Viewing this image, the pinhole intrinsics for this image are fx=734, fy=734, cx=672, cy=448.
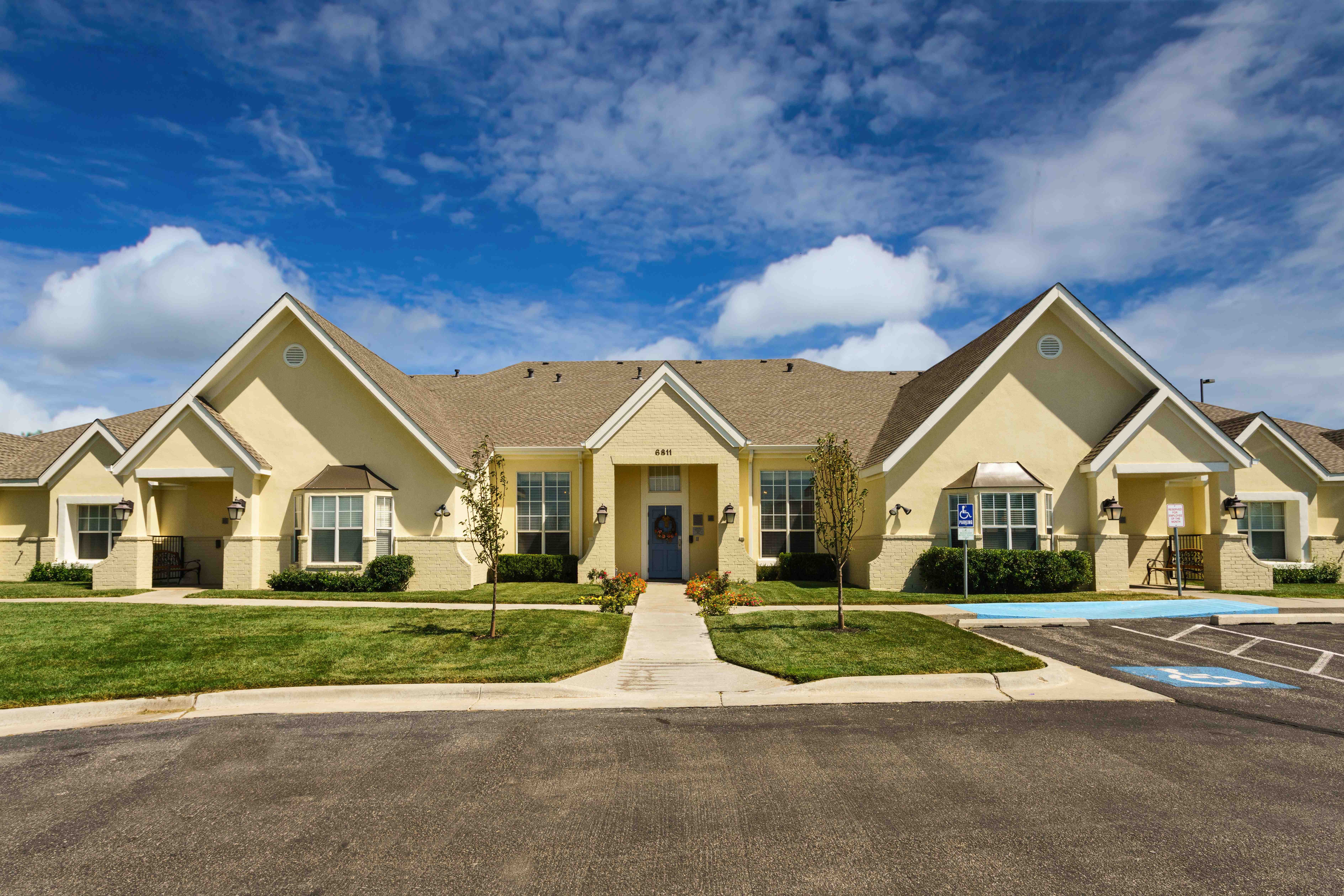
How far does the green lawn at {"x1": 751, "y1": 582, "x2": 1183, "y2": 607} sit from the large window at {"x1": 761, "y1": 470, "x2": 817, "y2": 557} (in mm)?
2816

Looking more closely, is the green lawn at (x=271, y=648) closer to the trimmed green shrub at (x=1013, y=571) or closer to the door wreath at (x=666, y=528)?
the door wreath at (x=666, y=528)

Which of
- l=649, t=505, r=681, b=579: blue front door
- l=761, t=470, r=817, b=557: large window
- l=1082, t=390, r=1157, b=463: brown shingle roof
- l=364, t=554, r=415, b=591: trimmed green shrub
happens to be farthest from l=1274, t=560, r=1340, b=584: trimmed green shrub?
l=364, t=554, r=415, b=591: trimmed green shrub

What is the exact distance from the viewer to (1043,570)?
18688mm

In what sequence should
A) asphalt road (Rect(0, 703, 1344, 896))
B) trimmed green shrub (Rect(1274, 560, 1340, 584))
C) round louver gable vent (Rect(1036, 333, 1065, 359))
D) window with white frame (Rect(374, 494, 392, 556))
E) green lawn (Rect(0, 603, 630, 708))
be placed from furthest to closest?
1. trimmed green shrub (Rect(1274, 560, 1340, 584))
2. round louver gable vent (Rect(1036, 333, 1065, 359))
3. window with white frame (Rect(374, 494, 392, 556))
4. green lawn (Rect(0, 603, 630, 708))
5. asphalt road (Rect(0, 703, 1344, 896))

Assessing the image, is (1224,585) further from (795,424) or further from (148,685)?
(148,685)

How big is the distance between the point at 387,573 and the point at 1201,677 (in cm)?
1687

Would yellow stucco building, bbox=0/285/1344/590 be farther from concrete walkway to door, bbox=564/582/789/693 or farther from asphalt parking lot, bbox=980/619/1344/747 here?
concrete walkway to door, bbox=564/582/789/693

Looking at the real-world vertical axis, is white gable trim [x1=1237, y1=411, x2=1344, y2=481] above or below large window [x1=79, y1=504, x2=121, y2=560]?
above

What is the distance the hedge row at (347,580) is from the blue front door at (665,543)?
7.25m

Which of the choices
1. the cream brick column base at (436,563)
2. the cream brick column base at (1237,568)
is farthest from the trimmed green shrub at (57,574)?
the cream brick column base at (1237,568)

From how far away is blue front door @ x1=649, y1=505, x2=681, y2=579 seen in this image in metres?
22.1

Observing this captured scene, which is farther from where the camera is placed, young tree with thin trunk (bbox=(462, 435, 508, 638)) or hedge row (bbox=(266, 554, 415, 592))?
hedge row (bbox=(266, 554, 415, 592))

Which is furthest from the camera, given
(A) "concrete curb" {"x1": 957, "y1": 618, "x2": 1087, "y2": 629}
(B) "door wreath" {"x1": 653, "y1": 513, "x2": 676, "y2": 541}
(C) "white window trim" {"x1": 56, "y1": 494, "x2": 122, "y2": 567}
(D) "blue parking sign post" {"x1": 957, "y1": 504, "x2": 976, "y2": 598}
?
(B) "door wreath" {"x1": 653, "y1": 513, "x2": 676, "y2": 541}

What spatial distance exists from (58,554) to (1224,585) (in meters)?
33.1
